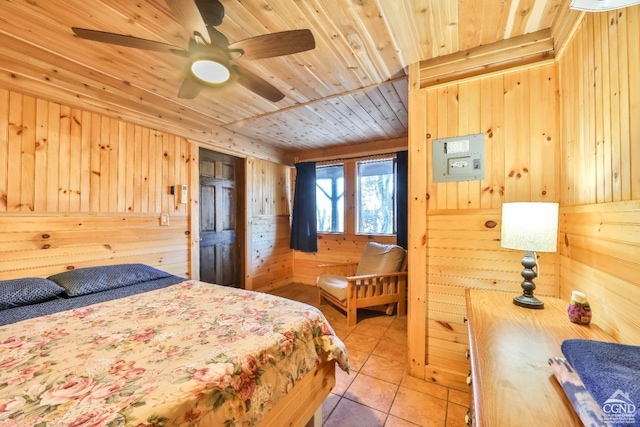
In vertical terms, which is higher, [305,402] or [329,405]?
[305,402]

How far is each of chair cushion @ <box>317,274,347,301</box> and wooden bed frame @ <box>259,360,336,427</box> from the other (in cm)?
145

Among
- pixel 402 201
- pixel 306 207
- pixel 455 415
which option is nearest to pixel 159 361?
pixel 455 415

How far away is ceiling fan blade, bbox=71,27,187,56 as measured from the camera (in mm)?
1233

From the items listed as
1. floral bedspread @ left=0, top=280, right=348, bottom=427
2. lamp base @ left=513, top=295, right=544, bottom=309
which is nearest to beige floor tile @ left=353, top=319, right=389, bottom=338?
floral bedspread @ left=0, top=280, right=348, bottom=427

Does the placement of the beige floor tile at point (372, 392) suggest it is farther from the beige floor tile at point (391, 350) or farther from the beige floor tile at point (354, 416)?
the beige floor tile at point (391, 350)

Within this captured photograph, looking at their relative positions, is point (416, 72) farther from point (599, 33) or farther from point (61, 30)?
point (61, 30)

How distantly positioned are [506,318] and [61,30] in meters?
2.90

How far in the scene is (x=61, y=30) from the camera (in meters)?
1.54

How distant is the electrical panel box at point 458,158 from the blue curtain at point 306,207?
2675 mm

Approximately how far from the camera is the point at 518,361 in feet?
2.66

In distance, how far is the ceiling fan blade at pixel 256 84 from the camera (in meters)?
1.55

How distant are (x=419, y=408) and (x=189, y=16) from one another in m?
2.51

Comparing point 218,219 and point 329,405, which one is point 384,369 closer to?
point 329,405

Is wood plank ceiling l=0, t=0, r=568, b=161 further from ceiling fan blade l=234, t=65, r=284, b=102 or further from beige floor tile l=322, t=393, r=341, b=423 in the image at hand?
beige floor tile l=322, t=393, r=341, b=423
